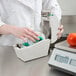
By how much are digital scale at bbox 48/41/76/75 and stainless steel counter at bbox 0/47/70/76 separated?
0.13ft

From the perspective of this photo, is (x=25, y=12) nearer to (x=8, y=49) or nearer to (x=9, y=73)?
(x=8, y=49)

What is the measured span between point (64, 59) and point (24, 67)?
6.8 inches

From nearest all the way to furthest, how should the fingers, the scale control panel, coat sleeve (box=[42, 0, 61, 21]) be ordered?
the scale control panel → the fingers → coat sleeve (box=[42, 0, 61, 21])

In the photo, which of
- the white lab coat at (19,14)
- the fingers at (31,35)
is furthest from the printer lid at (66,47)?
the white lab coat at (19,14)

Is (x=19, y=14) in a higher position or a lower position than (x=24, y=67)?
higher

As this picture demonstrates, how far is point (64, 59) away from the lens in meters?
0.61

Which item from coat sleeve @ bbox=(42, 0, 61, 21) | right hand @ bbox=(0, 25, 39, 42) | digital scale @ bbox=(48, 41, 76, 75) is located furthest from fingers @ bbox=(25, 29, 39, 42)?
coat sleeve @ bbox=(42, 0, 61, 21)

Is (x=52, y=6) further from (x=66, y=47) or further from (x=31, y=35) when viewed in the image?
(x=66, y=47)

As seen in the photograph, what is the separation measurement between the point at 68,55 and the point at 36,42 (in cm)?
18

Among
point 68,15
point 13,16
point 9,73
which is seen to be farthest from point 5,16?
point 68,15

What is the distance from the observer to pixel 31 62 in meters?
0.74

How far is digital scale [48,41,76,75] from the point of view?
22.9 inches

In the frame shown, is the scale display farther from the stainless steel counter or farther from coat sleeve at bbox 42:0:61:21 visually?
coat sleeve at bbox 42:0:61:21

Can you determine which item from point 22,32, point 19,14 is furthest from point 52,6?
point 22,32
